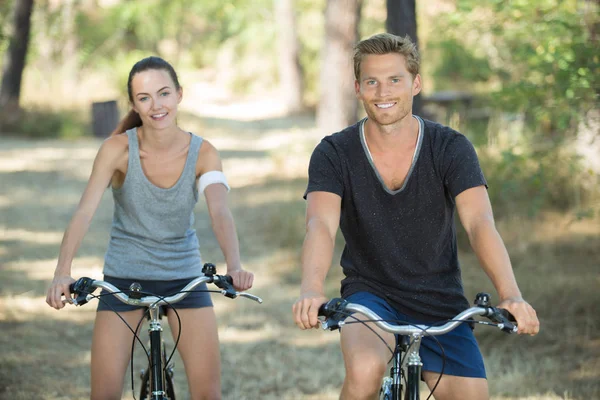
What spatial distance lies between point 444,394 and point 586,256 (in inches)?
219

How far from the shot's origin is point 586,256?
8.65 meters

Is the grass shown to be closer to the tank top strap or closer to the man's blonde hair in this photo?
the tank top strap

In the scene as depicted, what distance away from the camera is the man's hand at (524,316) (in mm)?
3049

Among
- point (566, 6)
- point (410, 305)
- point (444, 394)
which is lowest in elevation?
point (444, 394)

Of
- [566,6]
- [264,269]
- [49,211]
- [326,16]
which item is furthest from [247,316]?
[326,16]

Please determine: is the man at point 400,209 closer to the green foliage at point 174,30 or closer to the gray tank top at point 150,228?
the gray tank top at point 150,228

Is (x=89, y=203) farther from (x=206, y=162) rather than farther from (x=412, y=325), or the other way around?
(x=412, y=325)

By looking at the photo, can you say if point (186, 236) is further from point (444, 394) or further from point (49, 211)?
point (49, 211)

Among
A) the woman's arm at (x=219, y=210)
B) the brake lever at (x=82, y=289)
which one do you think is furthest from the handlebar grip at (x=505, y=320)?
the brake lever at (x=82, y=289)

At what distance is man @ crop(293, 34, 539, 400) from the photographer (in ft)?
11.6

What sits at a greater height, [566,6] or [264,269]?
[566,6]

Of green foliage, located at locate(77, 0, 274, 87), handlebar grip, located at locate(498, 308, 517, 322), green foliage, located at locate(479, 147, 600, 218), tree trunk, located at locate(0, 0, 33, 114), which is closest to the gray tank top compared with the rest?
handlebar grip, located at locate(498, 308, 517, 322)

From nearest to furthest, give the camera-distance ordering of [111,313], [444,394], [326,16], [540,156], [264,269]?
[444,394]
[111,313]
[540,156]
[264,269]
[326,16]

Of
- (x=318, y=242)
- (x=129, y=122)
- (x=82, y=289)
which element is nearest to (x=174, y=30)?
(x=129, y=122)
